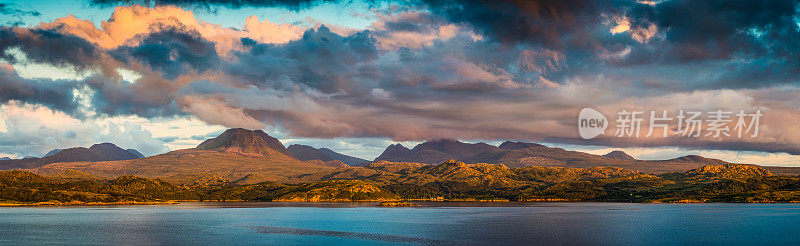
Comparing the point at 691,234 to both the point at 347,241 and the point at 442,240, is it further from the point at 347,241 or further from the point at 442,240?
the point at 347,241

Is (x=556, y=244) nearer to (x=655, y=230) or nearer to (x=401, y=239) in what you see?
(x=401, y=239)

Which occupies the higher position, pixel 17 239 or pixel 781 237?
pixel 781 237

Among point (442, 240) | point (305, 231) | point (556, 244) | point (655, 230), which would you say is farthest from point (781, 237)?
point (305, 231)

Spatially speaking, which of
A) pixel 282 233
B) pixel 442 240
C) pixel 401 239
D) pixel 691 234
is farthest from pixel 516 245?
pixel 282 233

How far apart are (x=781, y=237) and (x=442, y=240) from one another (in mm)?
92795

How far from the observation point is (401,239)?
155375 millimetres

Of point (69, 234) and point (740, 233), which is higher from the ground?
point (740, 233)

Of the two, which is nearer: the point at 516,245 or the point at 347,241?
the point at 516,245

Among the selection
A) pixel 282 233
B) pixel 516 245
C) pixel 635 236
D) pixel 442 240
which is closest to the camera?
pixel 516 245

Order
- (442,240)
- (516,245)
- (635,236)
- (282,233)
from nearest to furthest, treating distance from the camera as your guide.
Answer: (516,245) → (442,240) → (635,236) → (282,233)

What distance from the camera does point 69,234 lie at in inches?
6693

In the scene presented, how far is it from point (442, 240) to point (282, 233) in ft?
181

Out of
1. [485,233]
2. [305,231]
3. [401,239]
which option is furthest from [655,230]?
[305,231]

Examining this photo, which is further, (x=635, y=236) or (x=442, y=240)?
(x=635, y=236)
